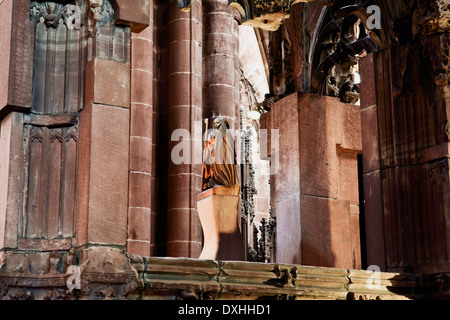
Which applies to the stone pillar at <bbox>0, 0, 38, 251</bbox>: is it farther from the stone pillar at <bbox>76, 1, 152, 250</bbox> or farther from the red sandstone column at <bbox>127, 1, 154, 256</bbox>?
the red sandstone column at <bbox>127, 1, 154, 256</bbox>

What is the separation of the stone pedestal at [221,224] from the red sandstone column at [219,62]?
14.1 ft

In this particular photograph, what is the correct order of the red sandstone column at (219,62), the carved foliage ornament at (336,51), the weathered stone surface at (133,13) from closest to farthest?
the weathered stone surface at (133,13)
the carved foliage ornament at (336,51)
the red sandstone column at (219,62)

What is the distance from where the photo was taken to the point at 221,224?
366 inches

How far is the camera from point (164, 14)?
44.0 feet

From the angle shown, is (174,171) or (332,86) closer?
(332,86)

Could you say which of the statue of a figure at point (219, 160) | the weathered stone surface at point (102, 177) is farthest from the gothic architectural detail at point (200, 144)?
the statue of a figure at point (219, 160)

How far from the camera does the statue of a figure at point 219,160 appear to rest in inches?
372

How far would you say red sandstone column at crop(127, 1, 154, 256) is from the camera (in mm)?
11781

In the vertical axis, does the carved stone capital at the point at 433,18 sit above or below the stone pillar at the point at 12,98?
above

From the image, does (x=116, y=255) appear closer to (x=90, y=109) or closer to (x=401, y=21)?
(x=90, y=109)

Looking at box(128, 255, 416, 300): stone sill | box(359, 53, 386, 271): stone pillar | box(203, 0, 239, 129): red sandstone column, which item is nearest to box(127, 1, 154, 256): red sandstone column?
box(203, 0, 239, 129): red sandstone column

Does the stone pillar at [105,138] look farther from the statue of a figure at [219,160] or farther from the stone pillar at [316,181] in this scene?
the stone pillar at [316,181]

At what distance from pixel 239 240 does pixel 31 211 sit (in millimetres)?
2800
